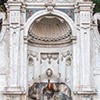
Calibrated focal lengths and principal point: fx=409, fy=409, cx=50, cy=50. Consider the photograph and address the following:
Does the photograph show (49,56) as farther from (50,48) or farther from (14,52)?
(14,52)

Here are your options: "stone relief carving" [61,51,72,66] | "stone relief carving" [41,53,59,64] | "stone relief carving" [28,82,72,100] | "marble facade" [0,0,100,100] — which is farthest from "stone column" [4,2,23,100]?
"stone relief carving" [61,51,72,66]

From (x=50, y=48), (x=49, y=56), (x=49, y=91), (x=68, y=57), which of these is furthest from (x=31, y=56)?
(x=49, y=91)

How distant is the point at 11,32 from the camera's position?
16406 millimetres

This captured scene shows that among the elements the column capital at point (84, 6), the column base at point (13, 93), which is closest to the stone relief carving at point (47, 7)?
the column capital at point (84, 6)

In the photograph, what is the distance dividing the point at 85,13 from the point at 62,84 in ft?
10.0

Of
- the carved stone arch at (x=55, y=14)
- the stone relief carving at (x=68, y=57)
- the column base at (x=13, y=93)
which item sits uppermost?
the carved stone arch at (x=55, y=14)

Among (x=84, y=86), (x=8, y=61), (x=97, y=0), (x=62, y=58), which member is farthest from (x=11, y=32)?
(x=97, y=0)

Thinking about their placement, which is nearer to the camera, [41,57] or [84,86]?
[84,86]

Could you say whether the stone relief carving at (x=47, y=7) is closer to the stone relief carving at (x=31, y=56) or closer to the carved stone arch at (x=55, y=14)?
the carved stone arch at (x=55, y=14)

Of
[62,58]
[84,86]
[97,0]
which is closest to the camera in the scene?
[84,86]

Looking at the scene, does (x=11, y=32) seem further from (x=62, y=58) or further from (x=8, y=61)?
(x=62, y=58)

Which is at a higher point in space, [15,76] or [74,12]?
[74,12]

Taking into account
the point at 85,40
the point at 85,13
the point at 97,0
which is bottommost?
the point at 85,40

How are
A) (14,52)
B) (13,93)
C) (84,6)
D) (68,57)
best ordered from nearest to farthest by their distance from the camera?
(13,93) → (14,52) → (84,6) → (68,57)
